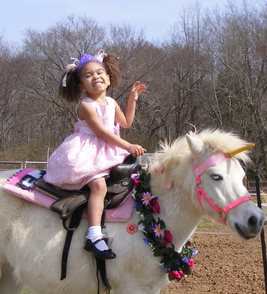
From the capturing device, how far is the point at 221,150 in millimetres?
2322

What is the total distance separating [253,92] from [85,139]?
17.2 metres

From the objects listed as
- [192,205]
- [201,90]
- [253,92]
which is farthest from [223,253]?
[201,90]

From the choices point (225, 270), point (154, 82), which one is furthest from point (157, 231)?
point (154, 82)

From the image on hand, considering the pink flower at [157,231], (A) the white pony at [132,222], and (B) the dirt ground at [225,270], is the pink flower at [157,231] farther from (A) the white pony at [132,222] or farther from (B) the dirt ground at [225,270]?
(B) the dirt ground at [225,270]

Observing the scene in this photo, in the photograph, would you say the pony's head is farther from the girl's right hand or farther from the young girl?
the young girl

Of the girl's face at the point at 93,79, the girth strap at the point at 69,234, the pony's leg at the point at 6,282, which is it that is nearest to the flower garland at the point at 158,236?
the girth strap at the point at 69,234

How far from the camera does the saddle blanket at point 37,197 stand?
8.23ft

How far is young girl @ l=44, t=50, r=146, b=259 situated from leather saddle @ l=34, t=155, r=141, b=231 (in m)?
0.05

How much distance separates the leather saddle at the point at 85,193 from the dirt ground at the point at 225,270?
249cm

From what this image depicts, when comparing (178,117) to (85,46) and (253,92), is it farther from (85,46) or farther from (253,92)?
(85,46)

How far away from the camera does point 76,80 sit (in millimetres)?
3023

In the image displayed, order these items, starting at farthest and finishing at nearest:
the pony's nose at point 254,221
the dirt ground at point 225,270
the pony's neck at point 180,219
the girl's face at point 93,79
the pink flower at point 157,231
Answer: the dirt ground at point 225,270 → the girl's face at point 93,79 → the pony's neck at point 180,219 → the pink flower at point 157,231 → the pony's nose at point 254,221

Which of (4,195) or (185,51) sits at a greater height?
(185,51)

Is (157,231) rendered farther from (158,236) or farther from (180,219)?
(180,219)
